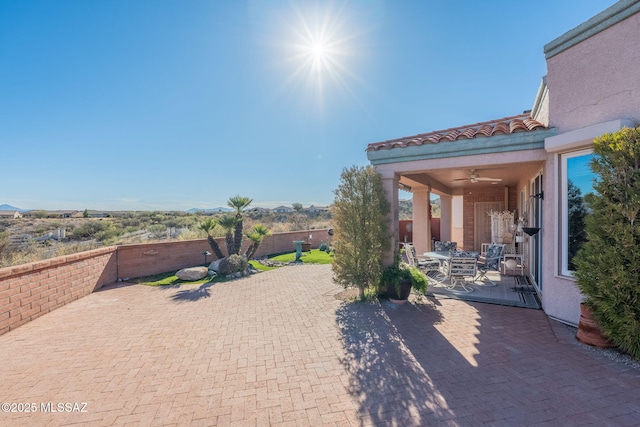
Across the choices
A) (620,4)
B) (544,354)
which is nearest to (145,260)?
(544,354)

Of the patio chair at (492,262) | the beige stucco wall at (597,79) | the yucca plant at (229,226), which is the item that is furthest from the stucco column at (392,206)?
the yucca plant at (229,226)

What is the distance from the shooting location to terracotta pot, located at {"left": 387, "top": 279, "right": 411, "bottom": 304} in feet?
24.5

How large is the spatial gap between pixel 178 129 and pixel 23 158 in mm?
17672

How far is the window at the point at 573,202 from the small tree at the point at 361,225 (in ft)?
12.8

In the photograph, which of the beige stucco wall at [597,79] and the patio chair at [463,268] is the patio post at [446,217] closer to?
the patio chair at [463,268]

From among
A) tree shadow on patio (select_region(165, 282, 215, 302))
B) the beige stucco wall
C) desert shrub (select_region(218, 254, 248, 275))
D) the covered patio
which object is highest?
→ the beige stucco wall

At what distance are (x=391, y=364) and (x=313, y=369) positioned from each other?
129cm

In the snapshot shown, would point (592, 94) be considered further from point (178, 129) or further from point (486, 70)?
point (178, 129)

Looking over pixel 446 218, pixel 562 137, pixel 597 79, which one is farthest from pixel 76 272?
pixel 446 218

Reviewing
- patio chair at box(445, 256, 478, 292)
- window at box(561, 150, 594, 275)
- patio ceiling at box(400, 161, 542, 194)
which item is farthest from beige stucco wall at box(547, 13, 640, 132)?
patio chair at box(445, 256, 478, 292)

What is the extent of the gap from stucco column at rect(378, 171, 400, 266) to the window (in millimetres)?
3695

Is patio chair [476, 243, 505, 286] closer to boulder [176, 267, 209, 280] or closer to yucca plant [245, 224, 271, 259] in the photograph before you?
yucca plant [245, 224, 271, 259]

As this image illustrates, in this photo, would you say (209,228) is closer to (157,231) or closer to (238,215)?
(238,215)

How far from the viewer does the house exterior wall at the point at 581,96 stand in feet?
16.1
